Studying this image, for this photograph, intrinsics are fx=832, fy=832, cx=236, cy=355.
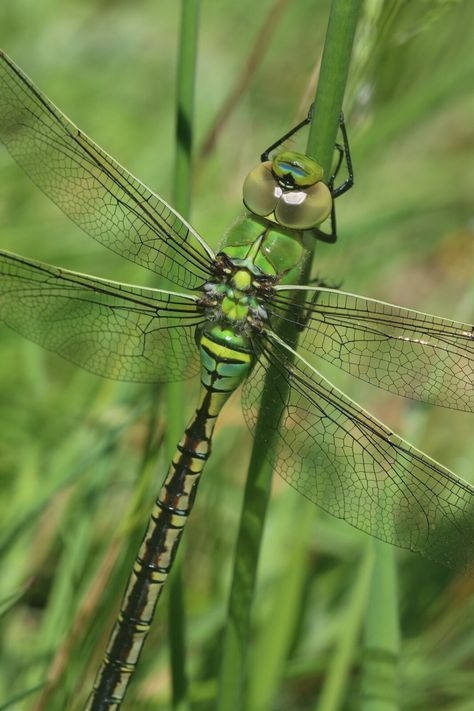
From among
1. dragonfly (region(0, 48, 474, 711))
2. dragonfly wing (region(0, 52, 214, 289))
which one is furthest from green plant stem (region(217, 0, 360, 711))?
dragonfly wing (region(0, 52, 214, 289))

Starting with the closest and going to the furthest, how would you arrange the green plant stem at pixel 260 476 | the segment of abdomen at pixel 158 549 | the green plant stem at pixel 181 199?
1. the green plant stem at pixel 260 476
2. the green plant stem at pixel 181 199
3. the segment of abdomen at pixel 158 549

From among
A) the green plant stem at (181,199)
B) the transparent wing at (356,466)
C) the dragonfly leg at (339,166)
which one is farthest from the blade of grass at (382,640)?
the dragonfly leg at (339,166)

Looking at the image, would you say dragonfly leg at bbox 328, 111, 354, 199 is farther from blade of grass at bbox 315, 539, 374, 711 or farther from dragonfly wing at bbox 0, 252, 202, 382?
blade of grass at bbox 315, 539, 374, 711

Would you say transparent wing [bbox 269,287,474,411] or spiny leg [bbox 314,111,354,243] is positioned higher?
spiny leg [bbox 314,111,354,243]

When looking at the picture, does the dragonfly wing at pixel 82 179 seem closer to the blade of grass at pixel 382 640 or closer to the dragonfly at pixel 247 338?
the dragonfly at pixel 247 338

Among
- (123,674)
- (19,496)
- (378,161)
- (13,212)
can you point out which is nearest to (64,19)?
(13,212)

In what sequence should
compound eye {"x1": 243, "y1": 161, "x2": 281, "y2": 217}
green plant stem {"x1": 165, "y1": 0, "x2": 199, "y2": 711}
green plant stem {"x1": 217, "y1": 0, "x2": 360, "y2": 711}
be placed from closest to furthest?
1. green plant stem {"x1": 217, "y1": 0, "x2": 360, "y2": 711}
2. green plant stem {"x1": 165, "y1": 0, "x2": 199, "y2": 711}
3. compound eye {"x1": 243, "y1": 161, "x2": 281, "y2": 217}

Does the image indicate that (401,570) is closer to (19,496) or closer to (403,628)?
(403,628)
